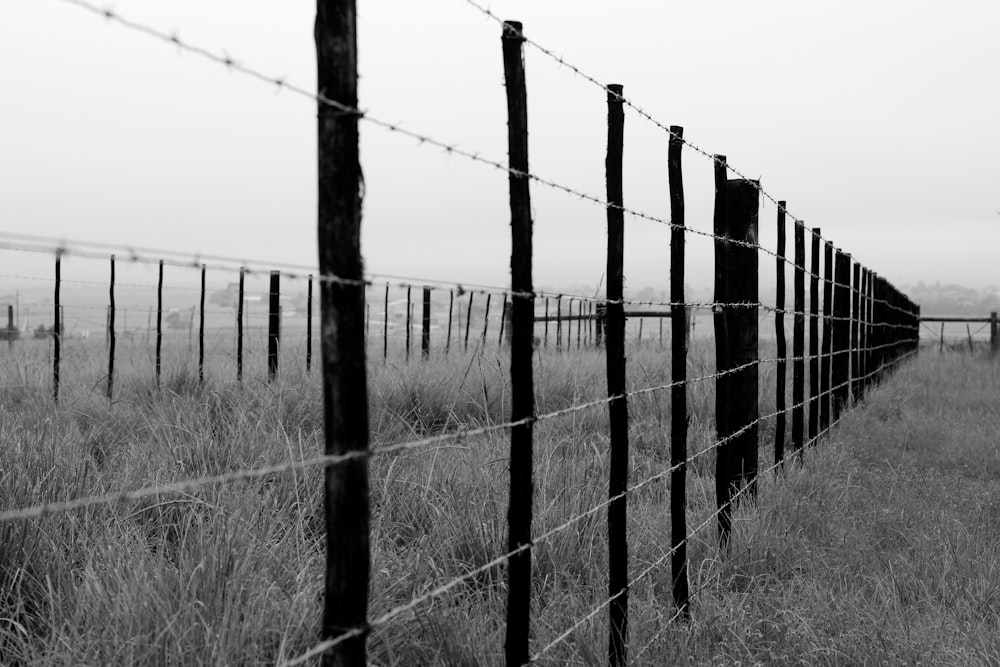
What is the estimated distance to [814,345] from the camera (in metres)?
8.65

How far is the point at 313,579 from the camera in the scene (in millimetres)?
3146

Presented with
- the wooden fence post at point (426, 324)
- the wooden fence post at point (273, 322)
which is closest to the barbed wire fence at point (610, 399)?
the wooden fence post at point (273, 322)

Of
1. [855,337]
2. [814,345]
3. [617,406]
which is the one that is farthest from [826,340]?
[617,406]

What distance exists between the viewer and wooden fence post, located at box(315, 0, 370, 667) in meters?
1.70

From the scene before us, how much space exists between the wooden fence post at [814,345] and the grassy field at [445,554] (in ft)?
3.96

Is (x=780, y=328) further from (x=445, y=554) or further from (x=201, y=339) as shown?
(x=201, y=339)

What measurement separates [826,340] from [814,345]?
73 cm

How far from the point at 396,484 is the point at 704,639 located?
154cm

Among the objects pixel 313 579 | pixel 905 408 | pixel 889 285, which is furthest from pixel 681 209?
pixel 889 285

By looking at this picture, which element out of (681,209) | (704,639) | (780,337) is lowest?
(704,639)

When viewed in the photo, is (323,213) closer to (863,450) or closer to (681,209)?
(681,209)

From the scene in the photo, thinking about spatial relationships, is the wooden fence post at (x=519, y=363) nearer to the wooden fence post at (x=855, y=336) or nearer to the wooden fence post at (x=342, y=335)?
the wooden fence post at (x=342, y=335)

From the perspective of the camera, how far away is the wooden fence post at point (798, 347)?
7.23 m

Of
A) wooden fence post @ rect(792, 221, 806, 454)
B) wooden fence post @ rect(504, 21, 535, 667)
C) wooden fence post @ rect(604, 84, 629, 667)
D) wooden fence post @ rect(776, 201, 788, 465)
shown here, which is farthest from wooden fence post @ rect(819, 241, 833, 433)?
wooden fence post @ rect(504, 21, 535, 667)
